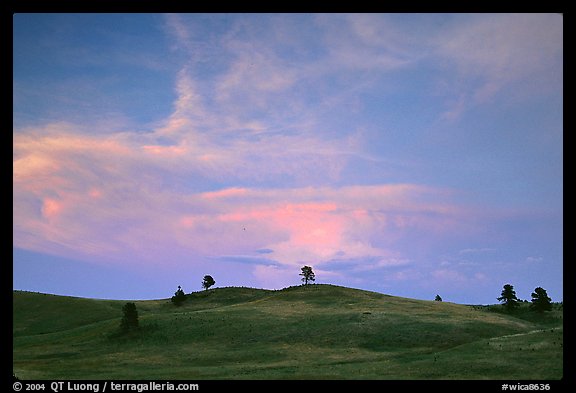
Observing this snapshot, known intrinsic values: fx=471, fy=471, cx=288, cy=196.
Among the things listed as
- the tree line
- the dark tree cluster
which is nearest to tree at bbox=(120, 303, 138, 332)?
the tree line

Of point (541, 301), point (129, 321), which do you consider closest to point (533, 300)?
point (541, 301)

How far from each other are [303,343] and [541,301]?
4949cm

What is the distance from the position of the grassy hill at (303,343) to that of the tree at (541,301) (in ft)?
6.63

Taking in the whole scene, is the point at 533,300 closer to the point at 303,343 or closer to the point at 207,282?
the point at 303,343

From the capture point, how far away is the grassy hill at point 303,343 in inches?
1668

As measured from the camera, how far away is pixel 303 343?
61031mm
